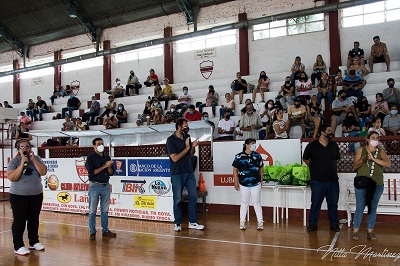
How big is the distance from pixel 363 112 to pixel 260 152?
4.12m

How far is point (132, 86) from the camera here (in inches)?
728

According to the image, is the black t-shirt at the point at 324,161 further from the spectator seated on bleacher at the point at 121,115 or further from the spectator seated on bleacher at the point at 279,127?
the spectator seated on bleacher at the point at 121,115

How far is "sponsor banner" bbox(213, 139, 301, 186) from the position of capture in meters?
8.93

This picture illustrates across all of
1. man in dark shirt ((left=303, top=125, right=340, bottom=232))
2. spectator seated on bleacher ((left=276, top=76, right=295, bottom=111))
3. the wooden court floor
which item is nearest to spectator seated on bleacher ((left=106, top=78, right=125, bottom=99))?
spectator seated on bleacher ((left=276, top=76, right=295, bottom=111))

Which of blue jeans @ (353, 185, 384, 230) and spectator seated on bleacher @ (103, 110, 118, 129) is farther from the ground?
spectator seated on bleacher @ (103, 110, 118, 129)

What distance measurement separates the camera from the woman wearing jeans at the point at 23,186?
236 inches

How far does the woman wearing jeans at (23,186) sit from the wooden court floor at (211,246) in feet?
1.42

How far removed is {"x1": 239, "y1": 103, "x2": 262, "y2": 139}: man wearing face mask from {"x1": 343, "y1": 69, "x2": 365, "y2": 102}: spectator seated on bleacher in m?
3.18

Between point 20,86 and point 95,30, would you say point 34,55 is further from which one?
point 95,30

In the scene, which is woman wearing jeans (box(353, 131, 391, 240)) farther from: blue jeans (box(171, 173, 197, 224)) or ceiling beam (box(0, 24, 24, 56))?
ceiling beam (box(0, 24, 24, 56))

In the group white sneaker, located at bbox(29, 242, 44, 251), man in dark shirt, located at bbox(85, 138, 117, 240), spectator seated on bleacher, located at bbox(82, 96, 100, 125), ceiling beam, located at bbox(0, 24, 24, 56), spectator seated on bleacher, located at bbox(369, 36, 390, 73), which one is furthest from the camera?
ceiling beam, located at bbox(0, 24, 24, 56)

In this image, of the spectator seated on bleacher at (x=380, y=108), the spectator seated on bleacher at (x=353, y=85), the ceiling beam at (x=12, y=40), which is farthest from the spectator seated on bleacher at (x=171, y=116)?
the ceiling beam at (x=12, y=40)

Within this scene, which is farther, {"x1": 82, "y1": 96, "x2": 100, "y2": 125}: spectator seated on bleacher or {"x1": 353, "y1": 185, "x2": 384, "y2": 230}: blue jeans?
{"x1": 82, "y1": 96, "x2": 100, "y2": 125}: spectator seated on bleacher

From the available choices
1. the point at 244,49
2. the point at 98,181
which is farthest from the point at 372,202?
the point at 244,49
